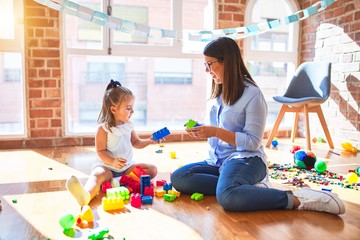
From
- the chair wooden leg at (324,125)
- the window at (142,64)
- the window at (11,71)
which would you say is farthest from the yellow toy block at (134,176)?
the chair wooden leg at (324,125)

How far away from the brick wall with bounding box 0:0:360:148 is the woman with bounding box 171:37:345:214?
5.73 feet

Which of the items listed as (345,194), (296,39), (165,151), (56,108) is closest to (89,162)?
(165,151)

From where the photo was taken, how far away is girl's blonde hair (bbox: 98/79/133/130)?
1.91m

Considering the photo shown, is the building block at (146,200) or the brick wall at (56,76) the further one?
the brick wall at (56,76)

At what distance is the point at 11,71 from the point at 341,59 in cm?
289

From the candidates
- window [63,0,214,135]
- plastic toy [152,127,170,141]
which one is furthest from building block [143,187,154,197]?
window [63,0,214,135]

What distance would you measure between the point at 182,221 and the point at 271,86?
9.29ft

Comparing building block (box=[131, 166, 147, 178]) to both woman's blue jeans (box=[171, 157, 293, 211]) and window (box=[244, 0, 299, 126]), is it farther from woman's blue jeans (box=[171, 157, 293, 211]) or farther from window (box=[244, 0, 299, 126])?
window (box=[244, 0, 299, 126])

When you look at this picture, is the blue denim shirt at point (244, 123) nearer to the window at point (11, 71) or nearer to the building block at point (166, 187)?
the building block at point (166, 187)

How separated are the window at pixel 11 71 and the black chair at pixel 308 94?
219cm

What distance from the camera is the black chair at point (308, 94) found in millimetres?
2932

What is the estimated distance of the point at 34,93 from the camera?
120 inches

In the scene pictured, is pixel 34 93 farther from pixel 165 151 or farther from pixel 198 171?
pixel 198 171

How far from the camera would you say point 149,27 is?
2.69 meters
